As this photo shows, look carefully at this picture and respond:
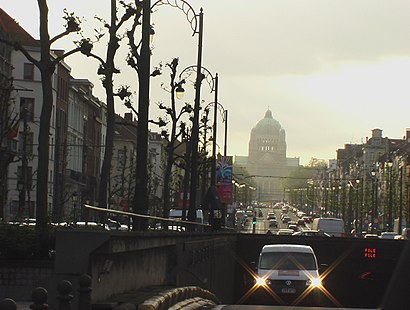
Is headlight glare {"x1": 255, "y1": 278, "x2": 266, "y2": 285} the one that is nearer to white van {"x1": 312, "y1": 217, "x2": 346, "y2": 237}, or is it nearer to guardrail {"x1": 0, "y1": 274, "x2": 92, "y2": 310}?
guardrail {"x1": 0, "y1": 274, "x2": 92, "y2": 310}

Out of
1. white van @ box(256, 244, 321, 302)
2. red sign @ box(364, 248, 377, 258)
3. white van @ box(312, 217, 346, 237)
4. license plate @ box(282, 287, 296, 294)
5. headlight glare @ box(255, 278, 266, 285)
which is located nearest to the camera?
license plate @ box(282, 287, 296, 294)

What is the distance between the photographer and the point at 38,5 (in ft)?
86.3

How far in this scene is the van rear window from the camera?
38062mm

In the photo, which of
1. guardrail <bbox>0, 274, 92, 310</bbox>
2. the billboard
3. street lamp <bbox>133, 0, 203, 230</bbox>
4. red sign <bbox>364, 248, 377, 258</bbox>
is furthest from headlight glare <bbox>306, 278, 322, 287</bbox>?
the billboard

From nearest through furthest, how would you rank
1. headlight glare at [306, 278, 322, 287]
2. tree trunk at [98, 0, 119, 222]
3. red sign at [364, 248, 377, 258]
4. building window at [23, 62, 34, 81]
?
headlight glare at [306, 278, 322, 287] → tree trunk at [98, 0, 119, 222] → red sign at [364, 248, 377, 258] → building window at [23, 62, 34, 81]

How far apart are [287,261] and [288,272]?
1.22 m

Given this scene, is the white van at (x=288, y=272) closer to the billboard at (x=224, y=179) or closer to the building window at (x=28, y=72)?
the billboard at (x=224, y=179)

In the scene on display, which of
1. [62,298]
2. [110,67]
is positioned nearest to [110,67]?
[110,67]

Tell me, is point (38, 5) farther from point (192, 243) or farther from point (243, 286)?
point (243, 286)

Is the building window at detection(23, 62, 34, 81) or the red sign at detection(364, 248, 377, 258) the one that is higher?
the building window at detection(23, 62, 34, 81)

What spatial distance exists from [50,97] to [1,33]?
6365 centimetres

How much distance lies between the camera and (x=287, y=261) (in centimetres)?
3838

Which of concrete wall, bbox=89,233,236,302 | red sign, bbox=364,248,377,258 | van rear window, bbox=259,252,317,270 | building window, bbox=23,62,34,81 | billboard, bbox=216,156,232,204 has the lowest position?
red sign, bbox=364,248,377,258

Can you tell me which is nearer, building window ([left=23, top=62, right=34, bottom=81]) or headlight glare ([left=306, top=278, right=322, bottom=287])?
headlight glare ([left=306, top=278, right=322, bottom=287])
